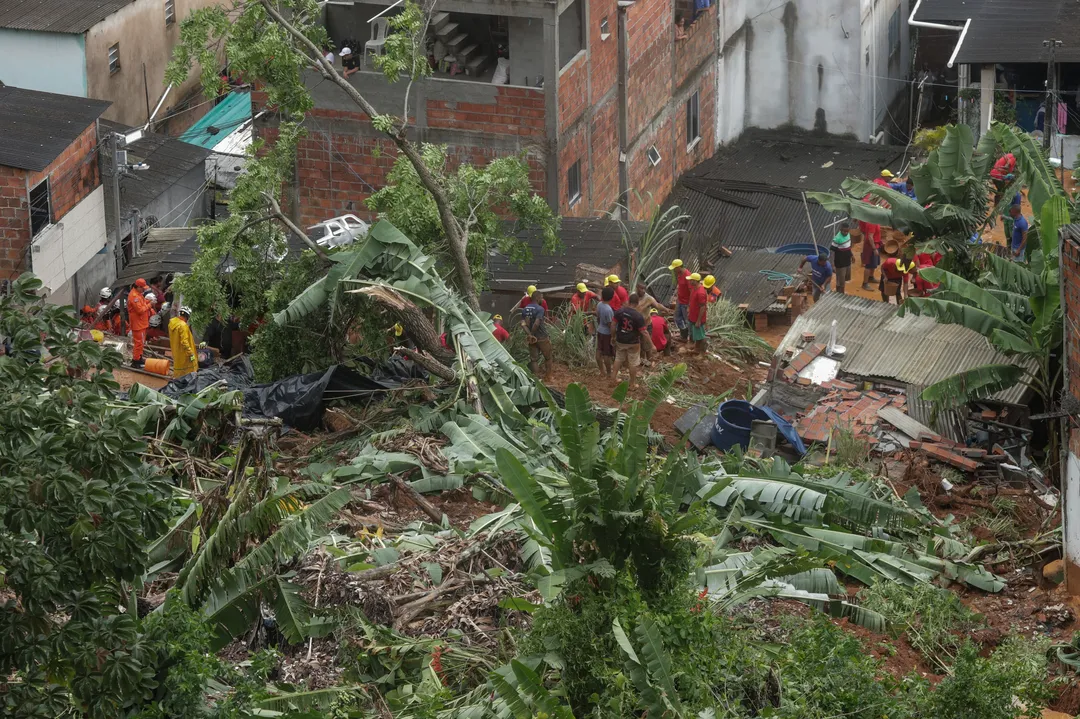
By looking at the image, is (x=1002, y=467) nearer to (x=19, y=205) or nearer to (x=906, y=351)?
(x=906, y=351)

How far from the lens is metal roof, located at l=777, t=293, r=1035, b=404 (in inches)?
709

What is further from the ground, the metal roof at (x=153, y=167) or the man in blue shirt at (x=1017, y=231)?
the man in blue shirt at (x=1017, y=231)

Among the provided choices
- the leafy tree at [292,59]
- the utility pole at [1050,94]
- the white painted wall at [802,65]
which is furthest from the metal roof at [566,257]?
the white painted wall at [802,65]

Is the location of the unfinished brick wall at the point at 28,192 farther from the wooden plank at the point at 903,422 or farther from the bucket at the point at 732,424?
the wooden plank at the point at 903,422

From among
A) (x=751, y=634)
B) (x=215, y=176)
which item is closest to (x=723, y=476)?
(x=751, y=634)

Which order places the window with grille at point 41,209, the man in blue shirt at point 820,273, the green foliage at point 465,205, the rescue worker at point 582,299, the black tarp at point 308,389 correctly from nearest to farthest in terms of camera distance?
1. the black tarp at point 308,389
2. the green foliage at point 465,205
3. the rescue worker at point 582,299
4. the man in blue shirt at point 820,273
5. the window with grille at point 41,209

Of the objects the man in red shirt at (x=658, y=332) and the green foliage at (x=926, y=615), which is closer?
the green foliage at (x=926, y=615)

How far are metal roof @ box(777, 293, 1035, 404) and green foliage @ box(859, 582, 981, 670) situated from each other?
5041 millimetres

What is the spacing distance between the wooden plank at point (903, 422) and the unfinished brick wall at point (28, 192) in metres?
14.7

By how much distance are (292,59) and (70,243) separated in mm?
10578

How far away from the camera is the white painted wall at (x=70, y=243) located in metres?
25.0

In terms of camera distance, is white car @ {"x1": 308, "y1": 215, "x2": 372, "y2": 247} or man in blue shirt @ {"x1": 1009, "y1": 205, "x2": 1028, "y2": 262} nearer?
man in blue shirt @ {"x1": 1009, "y1": 205, "x2": 1028, "y2": 262}

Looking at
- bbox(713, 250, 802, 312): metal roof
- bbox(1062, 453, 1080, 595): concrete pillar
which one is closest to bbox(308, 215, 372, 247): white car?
bbox(713, 250, 802, 312): metal roof

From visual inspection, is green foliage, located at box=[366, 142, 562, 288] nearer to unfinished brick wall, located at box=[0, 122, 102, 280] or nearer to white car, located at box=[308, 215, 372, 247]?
white car, located at box=[308, 215, 372, 247]
